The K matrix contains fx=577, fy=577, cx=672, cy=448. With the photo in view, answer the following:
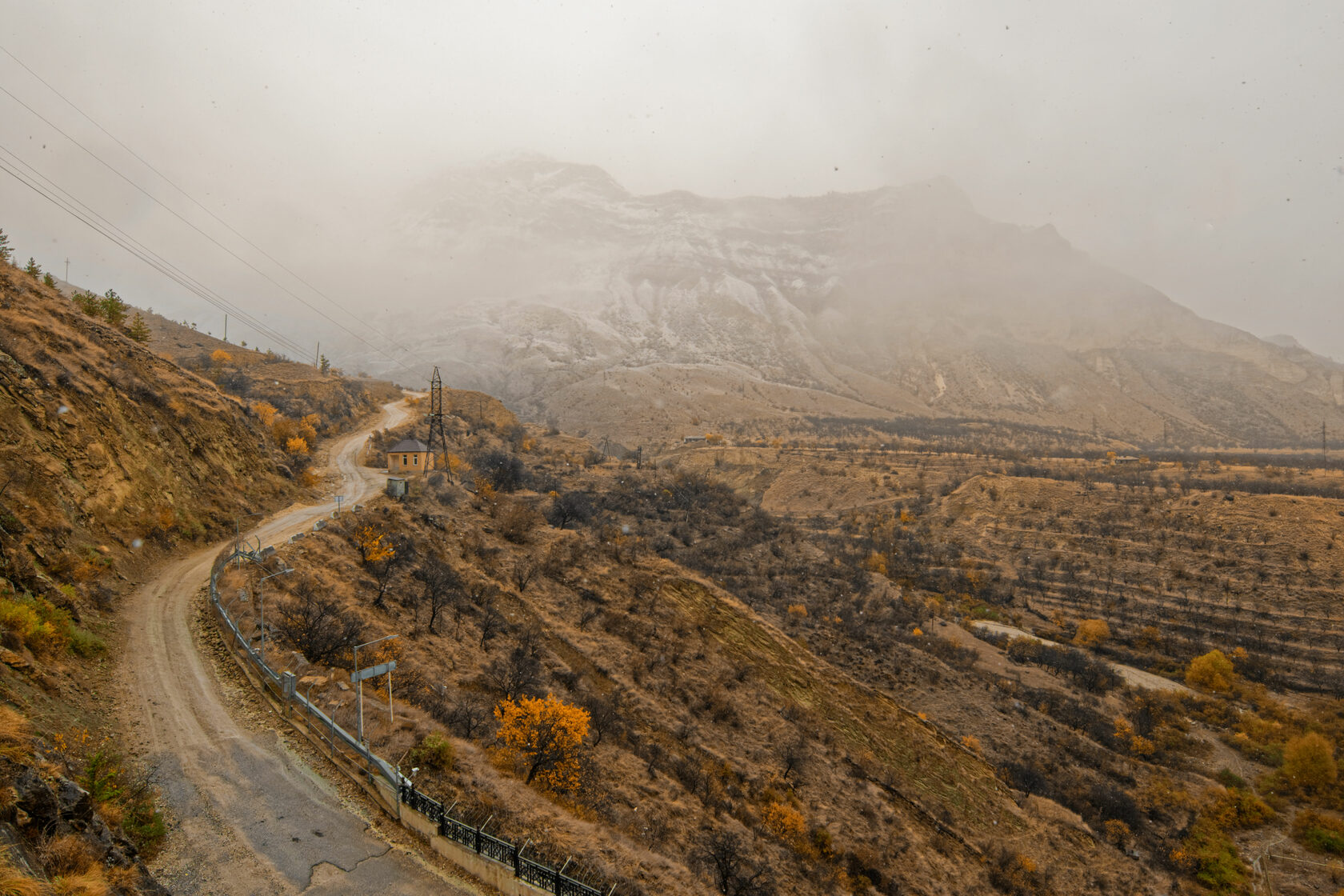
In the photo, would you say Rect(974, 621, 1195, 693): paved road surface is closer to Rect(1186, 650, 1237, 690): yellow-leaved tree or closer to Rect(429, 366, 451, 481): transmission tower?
Rect(1186, 650, 1237, 690): yellow-leaved tree

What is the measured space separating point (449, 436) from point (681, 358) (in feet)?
378

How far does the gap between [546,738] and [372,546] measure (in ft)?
39.9

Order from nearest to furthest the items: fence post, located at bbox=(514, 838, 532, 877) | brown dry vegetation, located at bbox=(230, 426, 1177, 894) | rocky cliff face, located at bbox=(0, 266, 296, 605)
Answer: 1. fence post, located at bbox=(514, 838, 532, 877)
2. brown dry vegetation, located at bbox=(230, 426, 1177, 894)
3. rocky cliff face, located at bbox=(0, 266, 296, 605)

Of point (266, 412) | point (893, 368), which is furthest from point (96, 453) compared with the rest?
point (893, 368)

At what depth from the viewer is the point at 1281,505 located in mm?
48594

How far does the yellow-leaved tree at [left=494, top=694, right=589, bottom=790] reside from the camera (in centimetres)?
1505

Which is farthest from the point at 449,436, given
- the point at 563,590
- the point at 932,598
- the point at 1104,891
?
the point at 1104,891

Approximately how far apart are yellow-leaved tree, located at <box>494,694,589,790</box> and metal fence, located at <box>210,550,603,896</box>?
4112mm

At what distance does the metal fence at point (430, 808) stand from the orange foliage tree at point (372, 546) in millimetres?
9598

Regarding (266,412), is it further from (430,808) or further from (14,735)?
(430,808)

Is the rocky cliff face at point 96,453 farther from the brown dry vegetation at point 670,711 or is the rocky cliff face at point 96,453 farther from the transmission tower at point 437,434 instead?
the transmission tower at point 437,434

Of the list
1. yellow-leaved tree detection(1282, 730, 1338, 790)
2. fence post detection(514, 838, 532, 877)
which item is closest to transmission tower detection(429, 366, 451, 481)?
fence post detection(514, 838, 532, 877)

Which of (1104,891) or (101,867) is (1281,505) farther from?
(101,867)

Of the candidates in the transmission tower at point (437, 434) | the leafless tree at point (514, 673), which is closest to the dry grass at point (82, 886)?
the leafless tree at point (514, 673)
